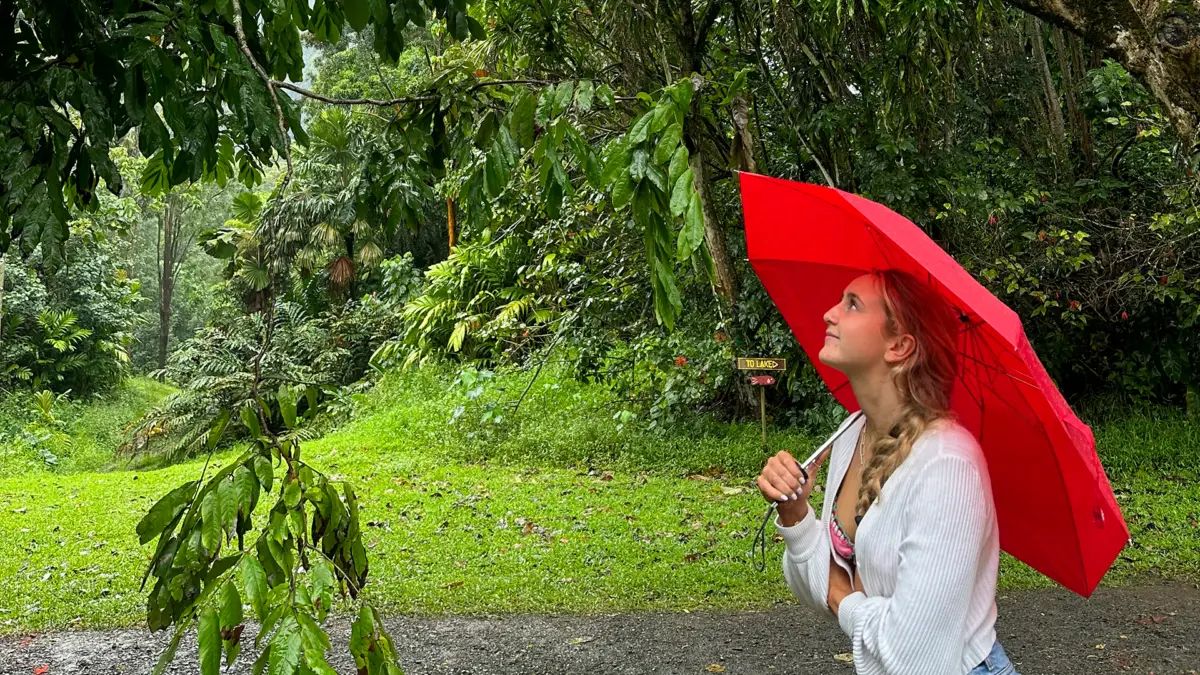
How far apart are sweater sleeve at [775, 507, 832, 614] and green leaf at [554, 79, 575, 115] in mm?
881

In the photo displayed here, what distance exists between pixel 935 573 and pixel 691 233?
627 millimetres

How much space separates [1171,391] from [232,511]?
886cm

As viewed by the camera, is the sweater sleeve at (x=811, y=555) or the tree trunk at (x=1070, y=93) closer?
the sweater sleeve at (x=811, y=555)

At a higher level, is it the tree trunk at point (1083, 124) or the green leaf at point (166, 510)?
the tree trunk at point (1083, 124)

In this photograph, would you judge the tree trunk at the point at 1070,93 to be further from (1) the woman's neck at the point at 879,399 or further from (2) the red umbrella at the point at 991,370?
(1) the woman's neck at the point at 879,399

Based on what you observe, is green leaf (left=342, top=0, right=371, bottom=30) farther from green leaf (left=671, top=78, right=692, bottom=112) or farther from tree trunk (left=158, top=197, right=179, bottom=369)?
tree trunk (left=158, top=197, right=179, bottom=369)

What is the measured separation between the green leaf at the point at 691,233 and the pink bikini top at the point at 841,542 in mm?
617

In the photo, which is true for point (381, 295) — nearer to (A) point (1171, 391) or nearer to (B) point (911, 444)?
(A) point (1171, 391)

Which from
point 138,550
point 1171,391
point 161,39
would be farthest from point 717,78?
point 161,39

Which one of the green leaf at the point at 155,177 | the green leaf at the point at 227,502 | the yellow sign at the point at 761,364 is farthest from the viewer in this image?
the yellow sign at the point at 761,364

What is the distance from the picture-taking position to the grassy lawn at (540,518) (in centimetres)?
505

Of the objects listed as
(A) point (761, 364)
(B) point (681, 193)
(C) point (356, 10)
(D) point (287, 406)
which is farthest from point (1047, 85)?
(D) point (287, 406)

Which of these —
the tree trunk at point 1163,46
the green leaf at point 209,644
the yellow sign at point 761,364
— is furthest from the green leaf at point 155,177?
the yellow sign at point 761,364

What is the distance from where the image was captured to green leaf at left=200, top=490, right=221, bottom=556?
1.30 metres
